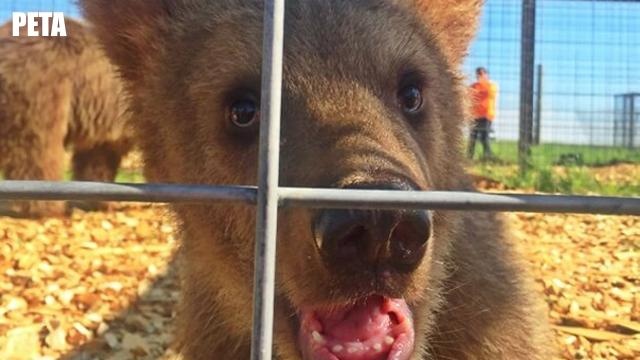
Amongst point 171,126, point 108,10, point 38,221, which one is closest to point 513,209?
point 171,126

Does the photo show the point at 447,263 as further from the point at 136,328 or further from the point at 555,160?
the point at 555,160

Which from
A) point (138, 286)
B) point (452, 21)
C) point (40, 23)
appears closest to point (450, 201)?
point (452, 21)

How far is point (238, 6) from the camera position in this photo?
10.2 ft

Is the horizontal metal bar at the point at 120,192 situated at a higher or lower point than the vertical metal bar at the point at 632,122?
lower

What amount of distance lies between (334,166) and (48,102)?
7.29 m

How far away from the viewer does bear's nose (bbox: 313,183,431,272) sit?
1.96m

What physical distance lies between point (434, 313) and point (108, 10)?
1.61 metres

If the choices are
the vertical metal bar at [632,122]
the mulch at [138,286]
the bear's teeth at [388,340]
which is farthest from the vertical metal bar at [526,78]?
the bear's teeth at [388,340]

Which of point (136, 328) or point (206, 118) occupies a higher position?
point (206, 118)

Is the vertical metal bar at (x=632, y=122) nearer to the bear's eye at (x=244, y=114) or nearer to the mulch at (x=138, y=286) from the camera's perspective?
the mulch at (x=138, y=286)

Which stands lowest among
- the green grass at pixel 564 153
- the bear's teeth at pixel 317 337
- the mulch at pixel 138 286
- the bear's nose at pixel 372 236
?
the mulch at pixel 138 286

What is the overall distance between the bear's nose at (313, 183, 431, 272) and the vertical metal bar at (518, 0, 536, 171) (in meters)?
9.91

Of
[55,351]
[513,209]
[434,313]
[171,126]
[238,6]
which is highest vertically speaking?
[238,6]

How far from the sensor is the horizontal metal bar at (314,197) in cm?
168
